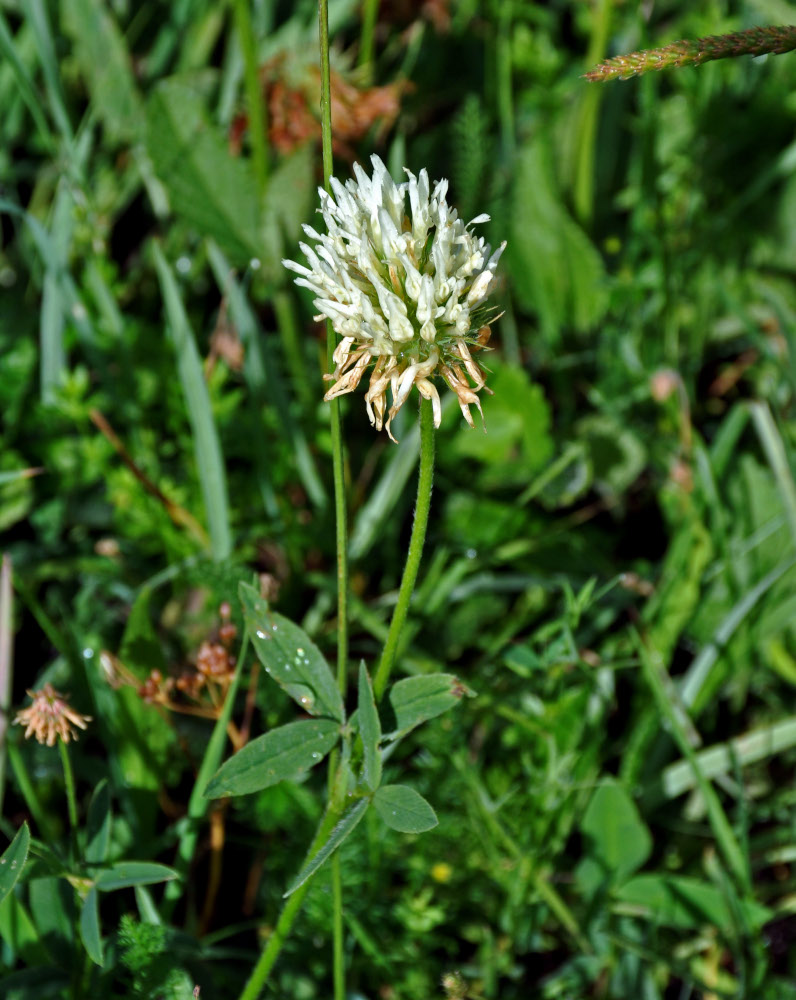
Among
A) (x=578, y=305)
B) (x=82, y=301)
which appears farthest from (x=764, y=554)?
(x=82, y=301)

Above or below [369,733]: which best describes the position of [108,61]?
above

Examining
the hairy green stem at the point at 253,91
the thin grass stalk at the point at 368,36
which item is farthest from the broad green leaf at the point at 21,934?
the thin grass stalk at the point at 368,36

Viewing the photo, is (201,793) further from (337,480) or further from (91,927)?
(337,480)

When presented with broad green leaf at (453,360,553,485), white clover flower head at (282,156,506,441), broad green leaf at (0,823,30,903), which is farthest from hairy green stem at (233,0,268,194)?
broad green leaf at (0,823,30,903)

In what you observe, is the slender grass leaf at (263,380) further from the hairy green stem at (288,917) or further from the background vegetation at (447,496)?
the hairy green stem at (288,917)

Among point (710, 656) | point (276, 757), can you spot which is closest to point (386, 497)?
point (710, 656)

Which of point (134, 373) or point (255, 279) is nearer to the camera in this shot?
point (134, 373)

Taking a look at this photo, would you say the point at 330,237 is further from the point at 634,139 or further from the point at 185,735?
the point at 634,139
